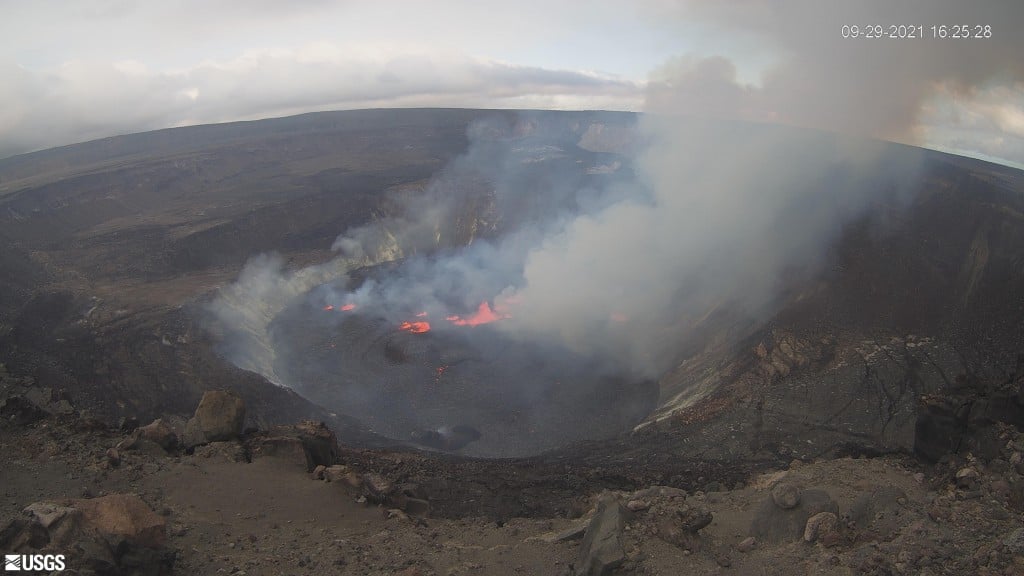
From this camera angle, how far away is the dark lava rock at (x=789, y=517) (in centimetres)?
956

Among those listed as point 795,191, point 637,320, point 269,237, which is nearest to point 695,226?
point 795,191

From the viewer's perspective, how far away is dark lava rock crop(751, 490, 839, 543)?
31.4ft

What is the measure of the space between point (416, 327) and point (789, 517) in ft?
96.8

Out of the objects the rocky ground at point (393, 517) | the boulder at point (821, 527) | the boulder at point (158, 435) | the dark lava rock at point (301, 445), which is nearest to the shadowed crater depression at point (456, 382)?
the dark lava rock at point (301, 445)

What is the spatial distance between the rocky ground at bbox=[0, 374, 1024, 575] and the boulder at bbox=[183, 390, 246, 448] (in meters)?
0.03

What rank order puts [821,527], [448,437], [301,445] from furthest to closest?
[448,437] → [301,445] → [821,527]

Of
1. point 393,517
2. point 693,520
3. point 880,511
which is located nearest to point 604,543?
point 693,520

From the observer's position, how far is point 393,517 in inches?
459

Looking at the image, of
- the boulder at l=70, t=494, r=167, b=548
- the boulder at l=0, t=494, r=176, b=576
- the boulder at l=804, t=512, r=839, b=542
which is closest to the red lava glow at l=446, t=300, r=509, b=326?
the boulder at l=70, t=494, r=167, b=548

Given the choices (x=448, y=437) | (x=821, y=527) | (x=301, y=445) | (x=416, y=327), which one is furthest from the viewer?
(x=416, y=327)

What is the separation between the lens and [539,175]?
74.1 metres

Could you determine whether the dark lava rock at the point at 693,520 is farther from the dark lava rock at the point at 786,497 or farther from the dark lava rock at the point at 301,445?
the dark lava rock at the point at 301,445

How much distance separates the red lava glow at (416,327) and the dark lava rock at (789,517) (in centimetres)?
2793

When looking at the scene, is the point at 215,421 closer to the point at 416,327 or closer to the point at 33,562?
the point at 33,562
